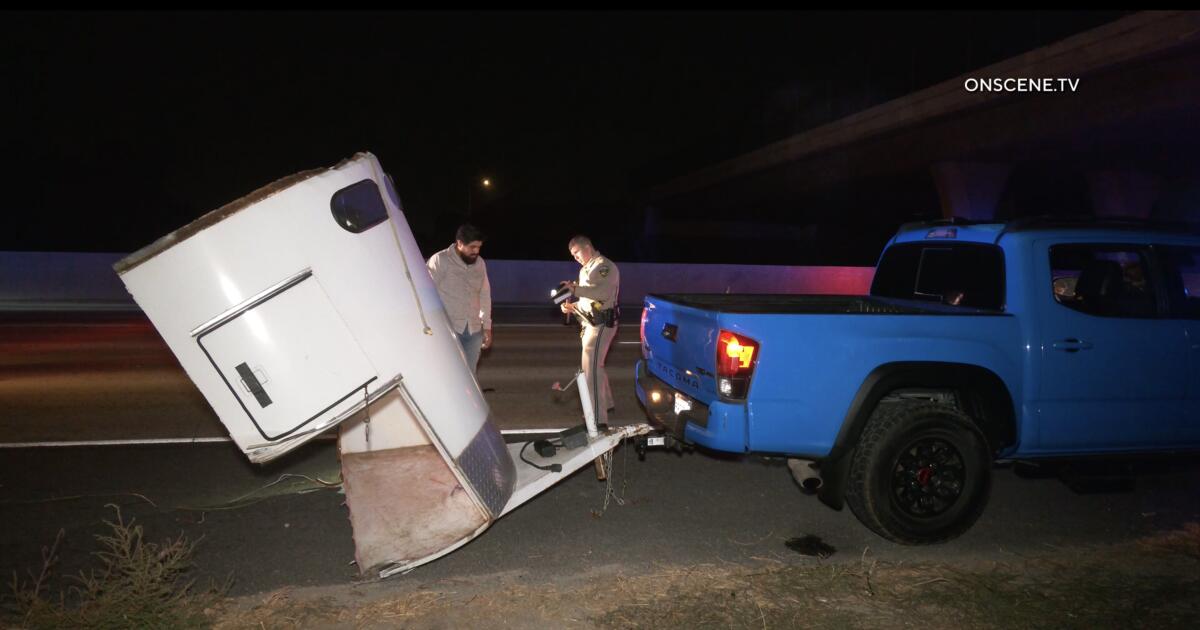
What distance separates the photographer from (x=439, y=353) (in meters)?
3.93

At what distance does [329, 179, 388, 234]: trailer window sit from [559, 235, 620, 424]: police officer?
3.06m

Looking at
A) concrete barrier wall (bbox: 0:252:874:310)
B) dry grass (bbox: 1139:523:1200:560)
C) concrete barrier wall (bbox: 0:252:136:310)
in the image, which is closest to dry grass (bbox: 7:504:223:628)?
dry grass (bbox: 1139:523:1200:560)

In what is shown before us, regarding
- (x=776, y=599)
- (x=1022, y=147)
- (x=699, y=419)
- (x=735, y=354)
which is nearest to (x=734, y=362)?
(x=735, y=354)

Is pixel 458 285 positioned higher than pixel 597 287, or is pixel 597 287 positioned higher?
pixel 458 285

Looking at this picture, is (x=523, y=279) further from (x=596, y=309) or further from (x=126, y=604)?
(x=126, y=604)

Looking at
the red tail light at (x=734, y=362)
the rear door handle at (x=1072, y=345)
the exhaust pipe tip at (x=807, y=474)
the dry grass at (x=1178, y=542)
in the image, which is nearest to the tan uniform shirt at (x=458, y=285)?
the red tail light at (x=734, y=362)

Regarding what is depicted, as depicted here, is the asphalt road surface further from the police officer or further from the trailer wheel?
the police officer

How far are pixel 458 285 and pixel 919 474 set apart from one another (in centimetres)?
400

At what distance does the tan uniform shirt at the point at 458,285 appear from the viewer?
6.83 m

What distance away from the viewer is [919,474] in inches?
185

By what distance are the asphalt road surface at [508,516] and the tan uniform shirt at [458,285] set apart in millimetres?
1231

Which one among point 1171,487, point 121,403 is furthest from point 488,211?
point 1171,487

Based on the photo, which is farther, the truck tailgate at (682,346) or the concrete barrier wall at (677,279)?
the concrete barrier wall at (677,279)

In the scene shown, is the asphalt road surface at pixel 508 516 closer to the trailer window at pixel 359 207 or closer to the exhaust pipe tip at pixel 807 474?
the exhaust pipe tip at pixel 807 474
